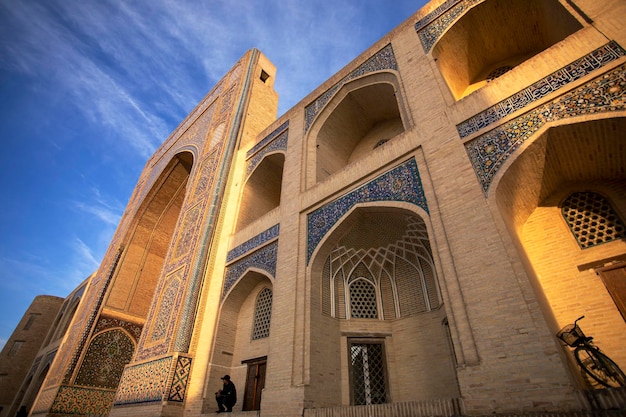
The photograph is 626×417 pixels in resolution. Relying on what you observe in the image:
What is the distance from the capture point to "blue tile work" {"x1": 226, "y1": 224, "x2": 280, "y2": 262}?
567 cm

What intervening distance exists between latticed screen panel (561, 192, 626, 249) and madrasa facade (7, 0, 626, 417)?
1 cm

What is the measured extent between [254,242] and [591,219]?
4.39 meters

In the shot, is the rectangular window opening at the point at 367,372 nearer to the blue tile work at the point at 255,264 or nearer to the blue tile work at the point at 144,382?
the blue tile work at the point at 255,264

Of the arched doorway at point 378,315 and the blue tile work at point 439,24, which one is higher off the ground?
the blue tile work at point 439,24

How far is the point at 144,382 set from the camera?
18.2 feet

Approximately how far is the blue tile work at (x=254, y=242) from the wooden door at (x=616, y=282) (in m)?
3.92

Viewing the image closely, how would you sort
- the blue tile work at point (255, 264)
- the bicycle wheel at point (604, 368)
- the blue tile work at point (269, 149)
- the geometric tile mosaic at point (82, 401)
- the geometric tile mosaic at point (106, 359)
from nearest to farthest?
1. the bicycle wheel at point (604, 368)
2. the blue tile work at point (255, 264)
3. the blue tile work at point (269, 149)
4. the geometric tile mosaic at point (82, 401)
5. the geometric tile mosaic at point (106, 359)

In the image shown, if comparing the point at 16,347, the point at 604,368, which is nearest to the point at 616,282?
the point at 604,368

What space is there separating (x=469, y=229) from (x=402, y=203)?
922mm

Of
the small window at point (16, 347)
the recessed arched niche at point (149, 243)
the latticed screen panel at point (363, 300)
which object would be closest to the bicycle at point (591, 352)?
the latticed screen panel at point (363, 300)

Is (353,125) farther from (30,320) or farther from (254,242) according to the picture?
(30,320)

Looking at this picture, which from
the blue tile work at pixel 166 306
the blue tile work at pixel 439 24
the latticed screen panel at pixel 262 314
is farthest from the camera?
the blue tile work at pixel 166 306

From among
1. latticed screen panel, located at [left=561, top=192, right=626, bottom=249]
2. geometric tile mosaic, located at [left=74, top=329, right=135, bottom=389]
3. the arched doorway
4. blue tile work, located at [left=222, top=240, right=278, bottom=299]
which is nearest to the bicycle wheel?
latticed screen panel, located at [left=561, top=192, right=626, bottom=249]

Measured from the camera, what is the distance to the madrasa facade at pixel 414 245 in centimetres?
294
